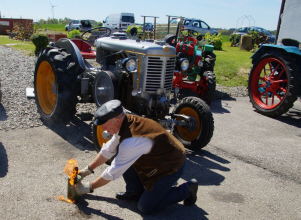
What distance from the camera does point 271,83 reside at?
24.4 ft

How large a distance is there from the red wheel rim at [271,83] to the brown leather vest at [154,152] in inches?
181

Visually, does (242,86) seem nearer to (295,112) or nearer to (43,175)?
(295,112)

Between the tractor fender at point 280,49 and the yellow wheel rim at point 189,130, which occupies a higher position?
the tractor fender at point 280,49

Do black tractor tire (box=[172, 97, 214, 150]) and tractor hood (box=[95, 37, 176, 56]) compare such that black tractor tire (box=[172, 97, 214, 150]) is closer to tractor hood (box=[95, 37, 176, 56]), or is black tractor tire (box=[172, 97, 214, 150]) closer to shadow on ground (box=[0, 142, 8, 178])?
tractor hood (box=[95, 37, 176, 56])

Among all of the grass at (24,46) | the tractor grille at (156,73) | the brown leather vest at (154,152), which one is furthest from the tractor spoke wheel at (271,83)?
the grass at (24,46)

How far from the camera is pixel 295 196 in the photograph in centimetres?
386

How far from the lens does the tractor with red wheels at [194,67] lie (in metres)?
7.53

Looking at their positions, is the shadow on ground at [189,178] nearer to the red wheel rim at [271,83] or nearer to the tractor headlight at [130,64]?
the tractor headlight at [130,64]

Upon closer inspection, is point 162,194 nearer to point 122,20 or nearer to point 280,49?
point 280,49

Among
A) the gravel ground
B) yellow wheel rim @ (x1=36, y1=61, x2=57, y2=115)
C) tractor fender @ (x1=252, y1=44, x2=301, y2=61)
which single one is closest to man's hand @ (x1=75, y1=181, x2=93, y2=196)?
the gravel ground

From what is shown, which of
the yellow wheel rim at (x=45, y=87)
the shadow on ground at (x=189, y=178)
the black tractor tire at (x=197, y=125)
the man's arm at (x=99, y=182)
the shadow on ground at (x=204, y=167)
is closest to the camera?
the man's arm at (x=99, y=182)

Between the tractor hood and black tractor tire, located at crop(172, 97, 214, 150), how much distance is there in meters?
0.72

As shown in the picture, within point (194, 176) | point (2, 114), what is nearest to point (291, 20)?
point (194, 176)

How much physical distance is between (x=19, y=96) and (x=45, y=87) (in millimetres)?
1349
